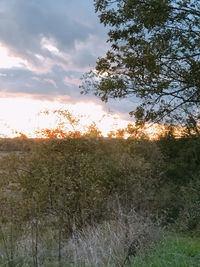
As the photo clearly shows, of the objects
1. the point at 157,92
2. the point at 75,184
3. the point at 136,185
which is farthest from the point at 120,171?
the point at 157,92

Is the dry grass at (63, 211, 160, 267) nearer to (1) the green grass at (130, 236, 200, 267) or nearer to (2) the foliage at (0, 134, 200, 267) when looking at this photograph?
(1) the green grass at (130, 236, 200, 267)

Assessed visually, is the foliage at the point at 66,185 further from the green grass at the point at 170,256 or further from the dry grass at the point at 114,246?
the green grass at the point at 170,256

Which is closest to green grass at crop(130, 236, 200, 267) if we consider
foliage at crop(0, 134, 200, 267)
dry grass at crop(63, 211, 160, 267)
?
dry grass at crop(63, 211, 160, 267)

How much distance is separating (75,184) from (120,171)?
1682 millimetres

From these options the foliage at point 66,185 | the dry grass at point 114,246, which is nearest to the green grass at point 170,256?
the dry grass at point 114,246

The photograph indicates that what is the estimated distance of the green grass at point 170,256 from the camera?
17.1 feet

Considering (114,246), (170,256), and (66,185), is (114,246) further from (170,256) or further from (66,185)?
(66,185)

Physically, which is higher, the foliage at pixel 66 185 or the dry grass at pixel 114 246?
the foliage at pixel 66 185

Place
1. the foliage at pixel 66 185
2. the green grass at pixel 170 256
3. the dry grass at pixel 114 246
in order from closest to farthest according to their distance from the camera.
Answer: the green grass at pixel 170 256
the dry grass at pixel 114 246
the foliage at pixel 66 185

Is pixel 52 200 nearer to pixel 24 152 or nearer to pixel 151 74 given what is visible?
pixel 24 152

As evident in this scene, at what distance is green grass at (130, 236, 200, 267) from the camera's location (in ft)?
17.1

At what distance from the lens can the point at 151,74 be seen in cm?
1020

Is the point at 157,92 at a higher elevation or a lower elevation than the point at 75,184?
higher

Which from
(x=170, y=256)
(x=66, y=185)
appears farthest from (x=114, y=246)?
(x=66, y=185)
